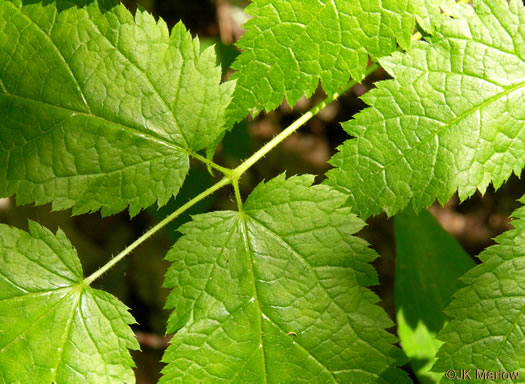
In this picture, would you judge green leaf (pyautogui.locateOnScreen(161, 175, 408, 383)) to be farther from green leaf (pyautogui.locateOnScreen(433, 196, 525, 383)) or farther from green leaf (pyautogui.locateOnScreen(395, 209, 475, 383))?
green leaf (pyautogui.locateOnScreen(395, 209, 475, 383))

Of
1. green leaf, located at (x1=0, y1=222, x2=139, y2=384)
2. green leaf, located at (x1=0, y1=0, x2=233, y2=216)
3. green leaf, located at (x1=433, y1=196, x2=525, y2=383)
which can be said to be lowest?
green leaf, located at (x1=433, y1=196, x2=525, y2=383)

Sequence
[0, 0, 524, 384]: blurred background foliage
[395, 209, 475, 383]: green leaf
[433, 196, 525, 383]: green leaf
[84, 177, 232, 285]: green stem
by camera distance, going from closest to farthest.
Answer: [433, 196, 525, 383]: green leaf → [84, 177, 232, 285]: green stem → [395, 209, 475, 383]: green leaf → [0, 0, 524, 384]: blurred background foliage

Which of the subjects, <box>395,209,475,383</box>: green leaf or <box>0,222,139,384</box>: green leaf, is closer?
<box>0,222,139,384</box>: green leaf

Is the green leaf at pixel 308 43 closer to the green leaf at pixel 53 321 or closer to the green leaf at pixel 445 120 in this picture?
the green leaf at pixel 445 120

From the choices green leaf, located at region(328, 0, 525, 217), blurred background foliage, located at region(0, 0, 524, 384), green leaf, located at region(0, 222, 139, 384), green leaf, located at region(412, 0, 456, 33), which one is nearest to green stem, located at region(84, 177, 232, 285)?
green leaf, located at region(0, 222, 139, 384)

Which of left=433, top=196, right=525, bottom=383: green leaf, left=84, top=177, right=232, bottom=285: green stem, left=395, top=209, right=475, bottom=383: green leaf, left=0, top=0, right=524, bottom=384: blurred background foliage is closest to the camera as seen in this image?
left=433, top=196, right=525, bottom=383: green leaf

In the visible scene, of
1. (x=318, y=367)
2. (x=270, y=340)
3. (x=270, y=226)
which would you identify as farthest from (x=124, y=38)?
(x=318, y=367)

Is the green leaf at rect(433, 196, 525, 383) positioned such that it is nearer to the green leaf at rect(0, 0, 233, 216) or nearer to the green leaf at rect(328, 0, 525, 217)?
the green leaf at rect(328, 0, 525, 217)

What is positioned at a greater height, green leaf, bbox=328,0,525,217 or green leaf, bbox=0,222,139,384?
green leaf, bbox=328,0,525,217
